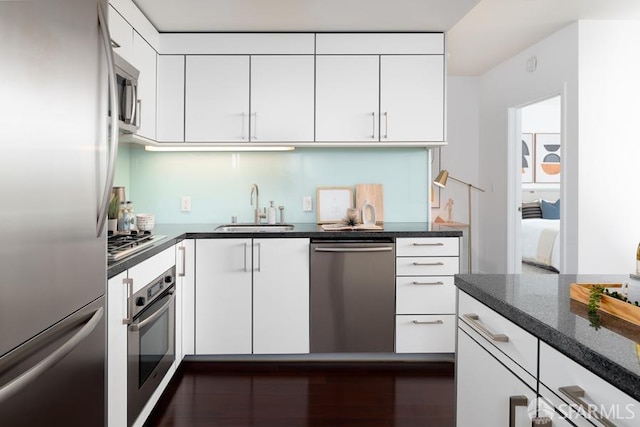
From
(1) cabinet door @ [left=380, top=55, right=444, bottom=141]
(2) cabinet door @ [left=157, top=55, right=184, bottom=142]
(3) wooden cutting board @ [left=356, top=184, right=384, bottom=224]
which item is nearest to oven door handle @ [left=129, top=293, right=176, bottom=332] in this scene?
(2) cabinet door @ [left=157, top=55, right=184, bottom=142]

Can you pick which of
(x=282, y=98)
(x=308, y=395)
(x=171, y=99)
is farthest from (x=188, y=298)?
(x=282, y=98)

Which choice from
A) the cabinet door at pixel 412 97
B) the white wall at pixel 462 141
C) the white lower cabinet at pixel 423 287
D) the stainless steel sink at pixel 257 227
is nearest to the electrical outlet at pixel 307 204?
the stainless steel sink at pixel 257 227

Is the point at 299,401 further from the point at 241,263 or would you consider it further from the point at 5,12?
the point at 5,12

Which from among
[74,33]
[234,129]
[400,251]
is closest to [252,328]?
[400,251]

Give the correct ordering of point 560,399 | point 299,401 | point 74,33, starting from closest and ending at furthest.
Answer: point 560,399 → point 74,33 → point 299,401

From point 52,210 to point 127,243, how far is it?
1.11 m

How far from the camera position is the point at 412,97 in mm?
3203

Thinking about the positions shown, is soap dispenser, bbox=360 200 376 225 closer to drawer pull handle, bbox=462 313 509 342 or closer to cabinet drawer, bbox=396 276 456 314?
cabinet drawer, bbox=396 276 456 314

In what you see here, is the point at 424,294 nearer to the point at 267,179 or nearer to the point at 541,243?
the point at 267,179

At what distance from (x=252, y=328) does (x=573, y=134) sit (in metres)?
3.07

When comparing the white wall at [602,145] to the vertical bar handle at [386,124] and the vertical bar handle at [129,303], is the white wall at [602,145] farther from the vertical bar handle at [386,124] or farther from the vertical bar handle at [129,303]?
the vertical bar handle at [129,303]

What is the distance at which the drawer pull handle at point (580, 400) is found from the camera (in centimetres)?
75

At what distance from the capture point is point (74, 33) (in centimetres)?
124

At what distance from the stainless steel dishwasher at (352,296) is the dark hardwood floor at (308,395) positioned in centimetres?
19
